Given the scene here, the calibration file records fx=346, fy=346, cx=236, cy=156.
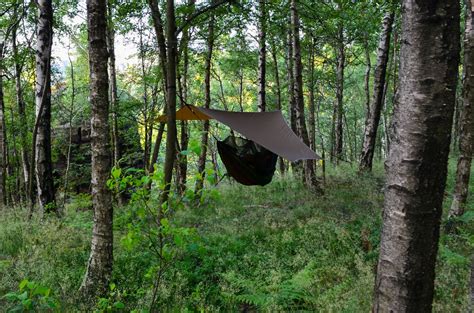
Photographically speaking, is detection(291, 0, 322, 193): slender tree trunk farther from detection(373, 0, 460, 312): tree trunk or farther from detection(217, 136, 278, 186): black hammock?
detection(373, 0, 460, 312): tree trunk

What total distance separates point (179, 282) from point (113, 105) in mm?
5040

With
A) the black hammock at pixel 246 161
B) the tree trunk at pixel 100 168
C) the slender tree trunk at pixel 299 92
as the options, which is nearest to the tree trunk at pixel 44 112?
the tree trunk at pixel 100 168

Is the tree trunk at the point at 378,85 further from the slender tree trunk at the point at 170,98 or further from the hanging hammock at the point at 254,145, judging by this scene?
the slender tree trunk at the point at 170,98

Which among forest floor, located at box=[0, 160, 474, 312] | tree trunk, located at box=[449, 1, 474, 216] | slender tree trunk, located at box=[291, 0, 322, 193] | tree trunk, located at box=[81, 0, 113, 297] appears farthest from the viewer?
slender tree trunk, located at box=[291, 0, 322, 193]

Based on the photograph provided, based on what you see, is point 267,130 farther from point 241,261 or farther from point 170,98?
point 241,261

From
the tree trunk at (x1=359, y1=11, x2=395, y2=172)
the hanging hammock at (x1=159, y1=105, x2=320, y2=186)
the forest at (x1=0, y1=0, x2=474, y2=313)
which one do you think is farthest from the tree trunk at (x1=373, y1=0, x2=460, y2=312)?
the tree trunk at (x1=359, y1=11, x2=395, y2=172)

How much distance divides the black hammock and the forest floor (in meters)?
0.69

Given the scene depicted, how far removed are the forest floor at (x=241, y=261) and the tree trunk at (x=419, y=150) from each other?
42.7 inches

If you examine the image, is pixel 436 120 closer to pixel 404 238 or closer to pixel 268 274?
pixel 404 238

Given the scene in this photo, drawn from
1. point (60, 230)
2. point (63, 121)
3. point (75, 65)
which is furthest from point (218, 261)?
point (75, 65)

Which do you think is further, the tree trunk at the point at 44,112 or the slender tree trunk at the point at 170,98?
the tree trunk at the point at 44,112

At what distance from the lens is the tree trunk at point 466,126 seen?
367cm

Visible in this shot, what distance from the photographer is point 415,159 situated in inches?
36.6

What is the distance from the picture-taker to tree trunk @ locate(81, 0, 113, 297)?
3021 millimetres
